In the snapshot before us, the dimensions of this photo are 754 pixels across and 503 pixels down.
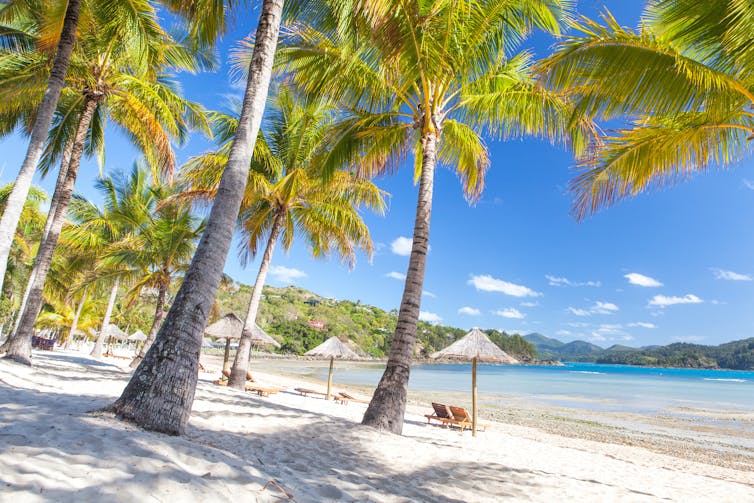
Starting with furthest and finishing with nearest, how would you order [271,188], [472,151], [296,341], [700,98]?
[296,341] < [271,188] < [472,151] < [700,98]

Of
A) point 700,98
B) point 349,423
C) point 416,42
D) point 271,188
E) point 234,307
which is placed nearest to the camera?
point 700,98

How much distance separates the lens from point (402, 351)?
635 centimetres

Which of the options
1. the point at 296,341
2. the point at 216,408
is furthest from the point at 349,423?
the point at 296,341

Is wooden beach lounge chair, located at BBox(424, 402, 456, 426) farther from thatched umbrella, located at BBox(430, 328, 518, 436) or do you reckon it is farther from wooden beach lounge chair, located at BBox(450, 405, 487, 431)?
thatched umbrella, located at BBox(430, 328, 518, 436)

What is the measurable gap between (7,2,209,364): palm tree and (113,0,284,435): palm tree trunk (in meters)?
6.71

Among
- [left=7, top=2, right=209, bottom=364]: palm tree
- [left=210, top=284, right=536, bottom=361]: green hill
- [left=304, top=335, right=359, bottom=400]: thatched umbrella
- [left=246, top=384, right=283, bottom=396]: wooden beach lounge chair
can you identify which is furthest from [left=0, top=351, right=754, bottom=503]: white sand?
[left=210, top=284, right=536, bottom=361]: green hill

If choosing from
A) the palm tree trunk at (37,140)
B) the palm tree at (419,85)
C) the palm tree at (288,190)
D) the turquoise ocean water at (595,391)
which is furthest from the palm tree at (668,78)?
the turquoise ocean water at (595,391)

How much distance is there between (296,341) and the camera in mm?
66125

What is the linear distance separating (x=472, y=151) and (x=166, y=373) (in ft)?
24.9

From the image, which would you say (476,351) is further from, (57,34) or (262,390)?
(57,34)

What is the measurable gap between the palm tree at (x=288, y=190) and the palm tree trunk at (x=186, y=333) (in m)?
6.26

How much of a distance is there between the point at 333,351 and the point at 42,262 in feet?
26.6

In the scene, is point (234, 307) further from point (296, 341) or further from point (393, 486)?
point (393, 486)

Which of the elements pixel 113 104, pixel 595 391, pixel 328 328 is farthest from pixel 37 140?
pixel 328 328
